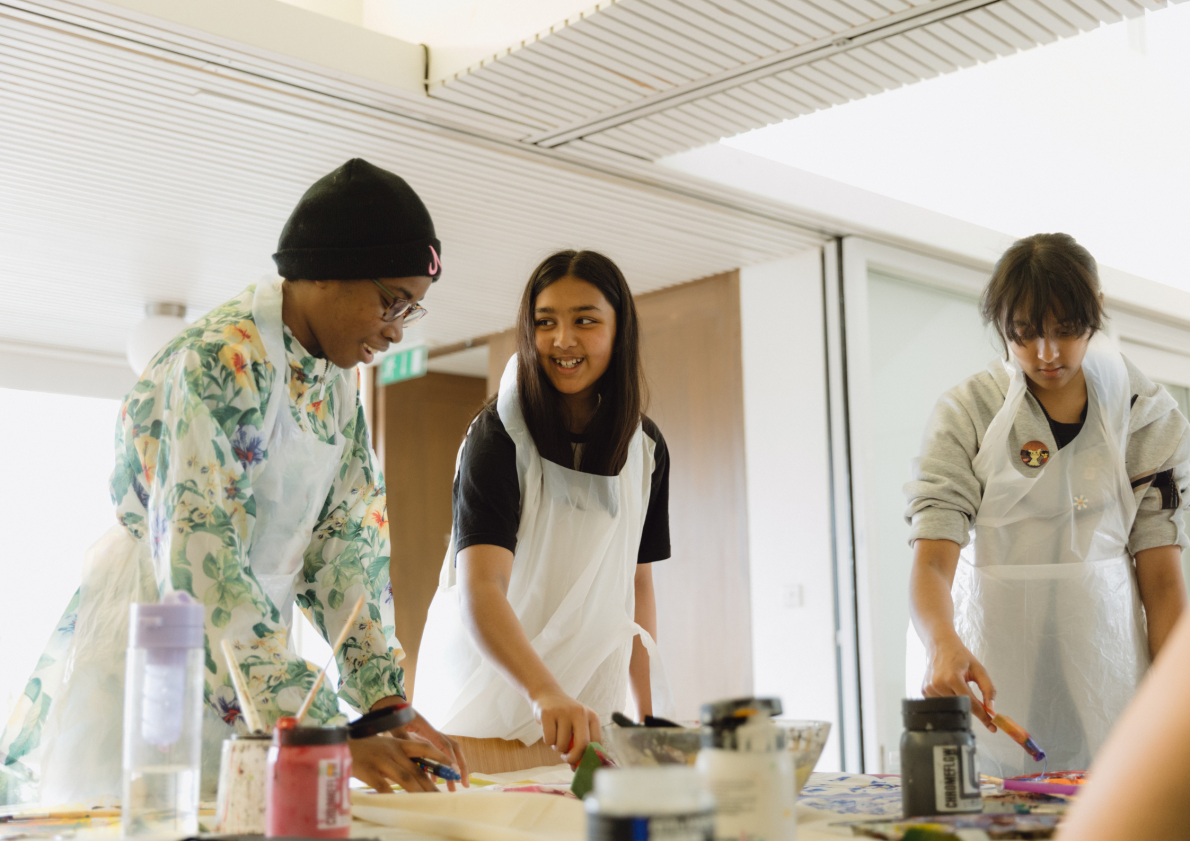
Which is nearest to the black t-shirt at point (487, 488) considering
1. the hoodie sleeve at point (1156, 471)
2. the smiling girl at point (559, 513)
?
the smiling girl at point (559, 513)

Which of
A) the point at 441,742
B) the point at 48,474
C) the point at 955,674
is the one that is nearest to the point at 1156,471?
the point at 955,674

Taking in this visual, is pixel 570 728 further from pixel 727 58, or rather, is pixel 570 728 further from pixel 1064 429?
pixel 727 58

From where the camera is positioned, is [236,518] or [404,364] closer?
[236,518]

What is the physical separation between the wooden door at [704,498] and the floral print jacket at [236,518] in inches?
99.4

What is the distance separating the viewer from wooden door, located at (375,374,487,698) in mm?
5566

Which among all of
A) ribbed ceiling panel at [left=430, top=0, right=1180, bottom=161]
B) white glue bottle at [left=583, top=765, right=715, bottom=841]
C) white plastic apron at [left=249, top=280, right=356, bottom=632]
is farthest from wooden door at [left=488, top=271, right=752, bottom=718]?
white glue bottle at [left=583, top=765, right=715, bottom=841]

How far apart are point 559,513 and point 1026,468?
742mm

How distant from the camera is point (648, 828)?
495 millimetres

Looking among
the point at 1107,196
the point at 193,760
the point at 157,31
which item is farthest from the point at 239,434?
the point at 1107,196

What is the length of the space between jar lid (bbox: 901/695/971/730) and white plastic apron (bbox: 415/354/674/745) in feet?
2.57

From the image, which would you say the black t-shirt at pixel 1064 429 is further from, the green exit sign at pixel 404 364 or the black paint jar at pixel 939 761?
the green exit sign at pixel 404 364

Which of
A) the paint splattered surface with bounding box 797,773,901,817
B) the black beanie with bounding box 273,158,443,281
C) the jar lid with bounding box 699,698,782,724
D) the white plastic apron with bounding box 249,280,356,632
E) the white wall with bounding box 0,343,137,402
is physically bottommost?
the paint splattered surface with bounding box 797,773,901,817

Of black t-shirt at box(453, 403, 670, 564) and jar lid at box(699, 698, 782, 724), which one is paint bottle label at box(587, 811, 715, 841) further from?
black t-shirt at box(453, 403, 670, 564)

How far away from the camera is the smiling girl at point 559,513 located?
167 centimetres
